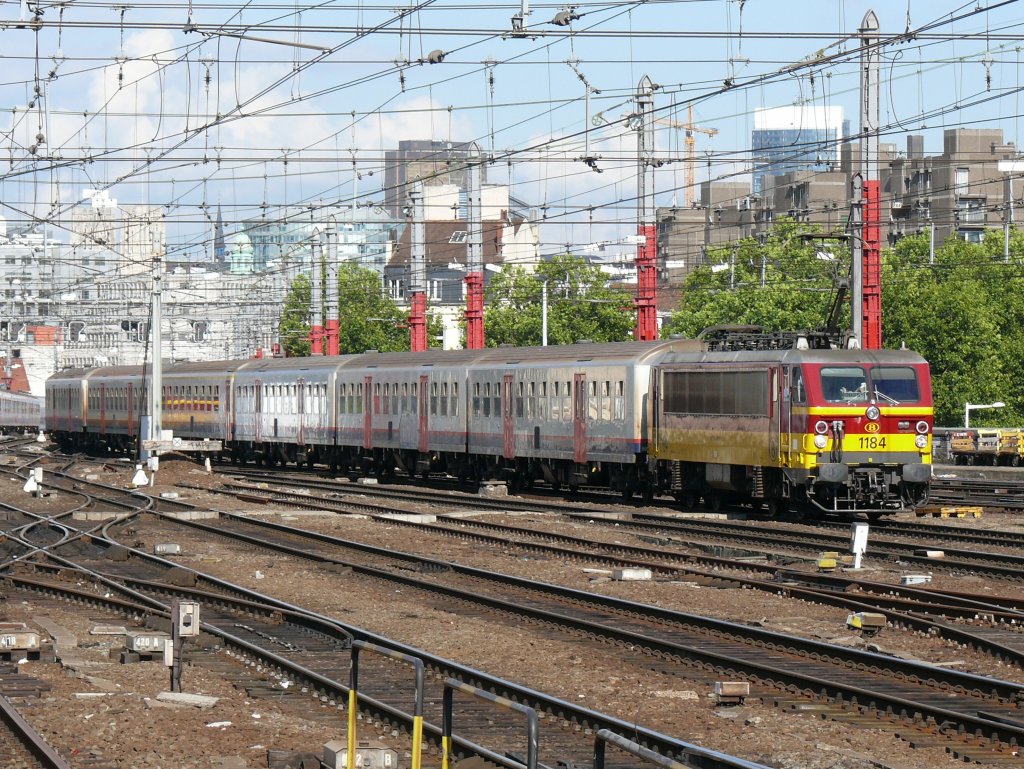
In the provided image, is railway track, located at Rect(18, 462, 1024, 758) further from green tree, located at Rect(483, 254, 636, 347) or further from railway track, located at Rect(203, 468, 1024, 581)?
green tree, located at Rect(483, 254, 636, 347)

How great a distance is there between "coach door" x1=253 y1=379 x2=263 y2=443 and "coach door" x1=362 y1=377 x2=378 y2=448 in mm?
9025

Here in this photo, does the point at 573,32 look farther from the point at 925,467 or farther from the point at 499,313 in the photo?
the point at 499,313

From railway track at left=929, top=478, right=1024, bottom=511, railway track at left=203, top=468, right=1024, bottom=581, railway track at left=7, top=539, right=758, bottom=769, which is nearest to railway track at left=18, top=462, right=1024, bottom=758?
railway track at left=7, top=539, right=758, bottom=769

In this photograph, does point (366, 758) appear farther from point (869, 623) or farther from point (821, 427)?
point (821, 427)

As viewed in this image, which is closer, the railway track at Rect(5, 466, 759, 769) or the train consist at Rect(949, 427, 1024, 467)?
the railway track at Rect(5, 466, 759, 769)

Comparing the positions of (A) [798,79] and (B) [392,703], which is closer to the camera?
(B) [392,703]

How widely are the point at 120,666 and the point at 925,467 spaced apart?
18.1 m

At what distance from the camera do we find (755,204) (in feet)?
492

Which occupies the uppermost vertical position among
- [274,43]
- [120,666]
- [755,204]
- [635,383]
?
[755,204]

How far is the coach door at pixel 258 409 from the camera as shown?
5694 cm

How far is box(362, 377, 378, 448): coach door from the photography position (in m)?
48.2

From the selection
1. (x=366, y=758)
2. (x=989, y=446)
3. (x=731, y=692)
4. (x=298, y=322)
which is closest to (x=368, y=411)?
(x=989, y=446)

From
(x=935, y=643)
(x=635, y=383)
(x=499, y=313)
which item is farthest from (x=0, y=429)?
(x=935, y=643)

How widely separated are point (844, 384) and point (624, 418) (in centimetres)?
686
